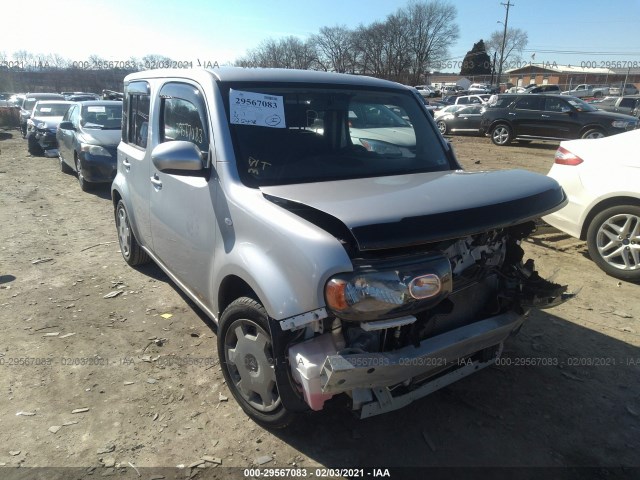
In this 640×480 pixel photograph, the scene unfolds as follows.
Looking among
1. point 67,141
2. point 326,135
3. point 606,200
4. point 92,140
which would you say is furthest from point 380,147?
point 67,141

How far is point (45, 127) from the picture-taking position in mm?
14070

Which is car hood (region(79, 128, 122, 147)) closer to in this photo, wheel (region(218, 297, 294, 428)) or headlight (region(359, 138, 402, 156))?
headlight (region(359, 138, 402, 156))

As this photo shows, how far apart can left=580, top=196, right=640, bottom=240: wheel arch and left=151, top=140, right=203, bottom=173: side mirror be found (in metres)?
4.25

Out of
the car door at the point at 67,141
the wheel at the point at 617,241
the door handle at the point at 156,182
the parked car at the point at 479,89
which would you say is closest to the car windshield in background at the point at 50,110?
the car door at the point at 67,141

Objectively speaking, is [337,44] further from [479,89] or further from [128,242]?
[128,242]

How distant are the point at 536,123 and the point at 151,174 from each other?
16.0 meters

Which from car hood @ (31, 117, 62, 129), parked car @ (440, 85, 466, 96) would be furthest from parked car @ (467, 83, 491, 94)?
car hood @ (31, 117, 62, 129)

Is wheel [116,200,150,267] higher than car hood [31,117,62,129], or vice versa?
car hood [31,117,62,129]

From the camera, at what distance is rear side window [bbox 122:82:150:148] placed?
4.09 meters

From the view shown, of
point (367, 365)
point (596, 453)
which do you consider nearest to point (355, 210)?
point (367, 365)

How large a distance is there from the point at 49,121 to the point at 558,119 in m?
16.7

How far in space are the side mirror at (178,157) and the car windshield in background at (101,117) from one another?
8048mm

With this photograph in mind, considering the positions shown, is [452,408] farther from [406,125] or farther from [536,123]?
[536,123]

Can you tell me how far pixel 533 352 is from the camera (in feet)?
11.7
